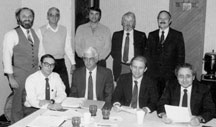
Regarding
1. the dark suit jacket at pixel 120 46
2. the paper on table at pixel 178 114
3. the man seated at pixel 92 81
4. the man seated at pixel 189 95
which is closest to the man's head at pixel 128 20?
the dark suit jacket at pixel 120 46

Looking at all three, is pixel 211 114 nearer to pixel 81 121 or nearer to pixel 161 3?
pixel 81 121

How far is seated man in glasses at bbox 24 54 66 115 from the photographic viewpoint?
3273 millimetres

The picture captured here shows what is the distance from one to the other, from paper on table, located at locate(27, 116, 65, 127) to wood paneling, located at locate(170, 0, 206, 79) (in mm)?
3831

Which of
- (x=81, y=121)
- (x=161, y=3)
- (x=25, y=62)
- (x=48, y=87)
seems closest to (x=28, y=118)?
(x=81, y=121)

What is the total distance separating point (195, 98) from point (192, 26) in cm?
305

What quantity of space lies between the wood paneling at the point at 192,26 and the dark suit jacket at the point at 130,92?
2.83m

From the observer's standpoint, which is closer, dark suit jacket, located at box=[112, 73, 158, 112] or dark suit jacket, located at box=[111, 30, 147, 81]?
dark suit jacket, located at box=[112, 73, 158, 112]

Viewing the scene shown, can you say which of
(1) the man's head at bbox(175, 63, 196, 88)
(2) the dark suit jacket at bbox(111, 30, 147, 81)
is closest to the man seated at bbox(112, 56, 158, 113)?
(1) the man's head at bbox(175, 63, 196, 88)

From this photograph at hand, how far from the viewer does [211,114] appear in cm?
283

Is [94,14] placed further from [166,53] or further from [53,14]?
[166,53]

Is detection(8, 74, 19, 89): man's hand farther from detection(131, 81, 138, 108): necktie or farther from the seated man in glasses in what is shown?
detection(131, 81, 138, 108): necktie

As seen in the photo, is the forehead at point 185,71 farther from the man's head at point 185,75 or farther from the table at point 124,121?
the table at point 124,121

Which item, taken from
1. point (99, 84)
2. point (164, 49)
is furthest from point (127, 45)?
point (99, 84)

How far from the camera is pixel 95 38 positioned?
454 centimetres
